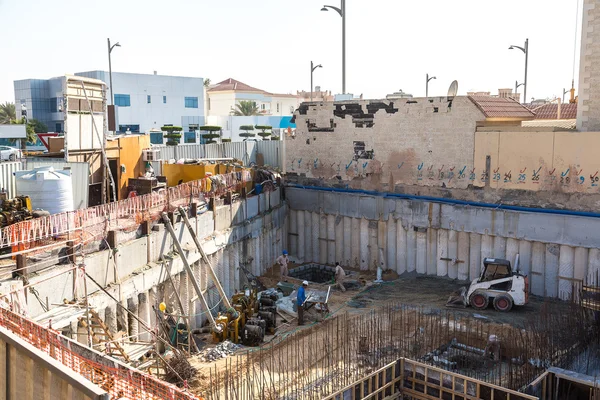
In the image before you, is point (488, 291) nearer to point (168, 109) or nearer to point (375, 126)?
point (375, 126)

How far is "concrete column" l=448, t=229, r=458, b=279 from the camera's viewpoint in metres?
21.7

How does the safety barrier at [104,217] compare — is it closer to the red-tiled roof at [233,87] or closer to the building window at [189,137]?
the building window at [189,137]

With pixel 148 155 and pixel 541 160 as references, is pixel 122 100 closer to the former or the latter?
pixel 148 155

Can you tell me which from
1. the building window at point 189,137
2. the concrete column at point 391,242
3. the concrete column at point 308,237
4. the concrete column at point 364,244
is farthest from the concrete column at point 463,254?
the building window at point 189,137

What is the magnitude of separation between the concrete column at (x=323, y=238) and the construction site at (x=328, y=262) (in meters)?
0.10

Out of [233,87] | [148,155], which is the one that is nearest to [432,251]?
[148,155]

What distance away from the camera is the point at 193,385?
13.1 metres

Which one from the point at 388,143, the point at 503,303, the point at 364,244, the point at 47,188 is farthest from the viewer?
the point at 364,244

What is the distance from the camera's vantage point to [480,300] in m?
18.4

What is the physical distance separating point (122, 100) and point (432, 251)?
40932 mm

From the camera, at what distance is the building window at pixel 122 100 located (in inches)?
2141

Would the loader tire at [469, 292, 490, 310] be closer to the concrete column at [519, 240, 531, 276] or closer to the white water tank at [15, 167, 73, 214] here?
the concrete column at [519, 240, 531, 276]

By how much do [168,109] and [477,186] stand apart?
4346cm

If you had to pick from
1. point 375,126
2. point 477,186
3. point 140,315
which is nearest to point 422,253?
point 477,186
